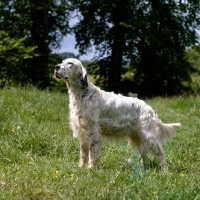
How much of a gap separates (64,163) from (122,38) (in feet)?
50.5

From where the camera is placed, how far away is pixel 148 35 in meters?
19.1

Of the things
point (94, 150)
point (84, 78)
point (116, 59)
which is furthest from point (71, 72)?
point (116, 59)

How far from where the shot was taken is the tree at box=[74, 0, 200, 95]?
19.8 m

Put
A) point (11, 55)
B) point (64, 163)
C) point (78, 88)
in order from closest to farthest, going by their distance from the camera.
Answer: point (64, 163) < point (78, 88) < point (11, 55)

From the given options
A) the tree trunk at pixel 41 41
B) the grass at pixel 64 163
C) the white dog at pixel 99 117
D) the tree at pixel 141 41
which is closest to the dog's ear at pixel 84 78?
the white dog at pixel 99 117

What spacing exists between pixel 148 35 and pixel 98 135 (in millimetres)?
13657

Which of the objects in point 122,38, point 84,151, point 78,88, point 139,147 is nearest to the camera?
point 78,88

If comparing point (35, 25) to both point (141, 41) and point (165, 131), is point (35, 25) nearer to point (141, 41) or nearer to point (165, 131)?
point (141, 41)

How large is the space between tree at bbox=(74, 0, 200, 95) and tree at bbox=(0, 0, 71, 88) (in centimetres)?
160

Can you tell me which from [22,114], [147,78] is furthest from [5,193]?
[147,78]

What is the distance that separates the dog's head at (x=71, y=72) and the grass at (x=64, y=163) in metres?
1.15

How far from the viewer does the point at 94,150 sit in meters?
5.99

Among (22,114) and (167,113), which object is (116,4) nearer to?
(167,113)

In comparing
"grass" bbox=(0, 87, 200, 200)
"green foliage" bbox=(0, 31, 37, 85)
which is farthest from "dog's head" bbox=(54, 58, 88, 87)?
"green foliage" bbox=(0, 31, 37, 85)
